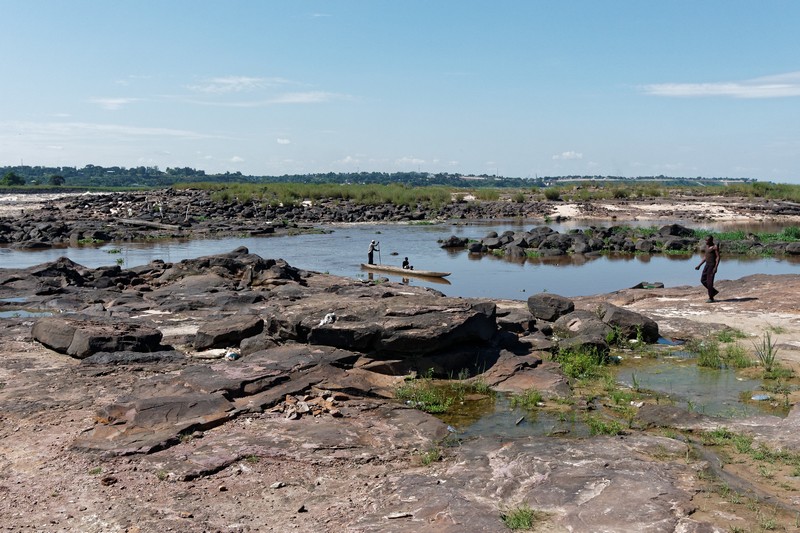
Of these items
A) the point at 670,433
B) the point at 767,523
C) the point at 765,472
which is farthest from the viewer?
the point at 670,433

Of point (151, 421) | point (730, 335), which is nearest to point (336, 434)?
point (151, 421)

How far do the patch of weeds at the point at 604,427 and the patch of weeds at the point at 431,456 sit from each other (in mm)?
2076

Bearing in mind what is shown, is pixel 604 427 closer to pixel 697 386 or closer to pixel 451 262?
pixel 697 386

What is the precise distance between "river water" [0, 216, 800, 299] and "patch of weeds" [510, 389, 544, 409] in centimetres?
1290

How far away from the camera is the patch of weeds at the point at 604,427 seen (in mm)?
9047

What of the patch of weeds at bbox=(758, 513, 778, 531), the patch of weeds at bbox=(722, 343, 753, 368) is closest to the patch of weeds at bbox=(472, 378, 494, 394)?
the patch of weeds at bbox=(722, 343, 753, 368)

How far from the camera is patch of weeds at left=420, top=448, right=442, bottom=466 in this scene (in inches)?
317

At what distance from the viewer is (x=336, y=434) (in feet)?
28.8

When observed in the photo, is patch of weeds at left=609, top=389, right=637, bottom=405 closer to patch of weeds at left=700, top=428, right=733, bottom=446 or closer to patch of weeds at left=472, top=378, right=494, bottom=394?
patch of weeds at left=700, top=428, right=733, bottom=446

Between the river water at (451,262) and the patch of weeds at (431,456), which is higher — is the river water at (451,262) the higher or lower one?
the lower one

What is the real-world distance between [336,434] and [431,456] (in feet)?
4.11

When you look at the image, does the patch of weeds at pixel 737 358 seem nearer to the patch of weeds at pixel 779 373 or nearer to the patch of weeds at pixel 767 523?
the patch of weeds at pixel 779 373

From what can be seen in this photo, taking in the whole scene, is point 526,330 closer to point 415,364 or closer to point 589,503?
point 415,364

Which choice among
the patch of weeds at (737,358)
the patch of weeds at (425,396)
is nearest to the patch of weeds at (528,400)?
the patch of weeds at (425,396)
